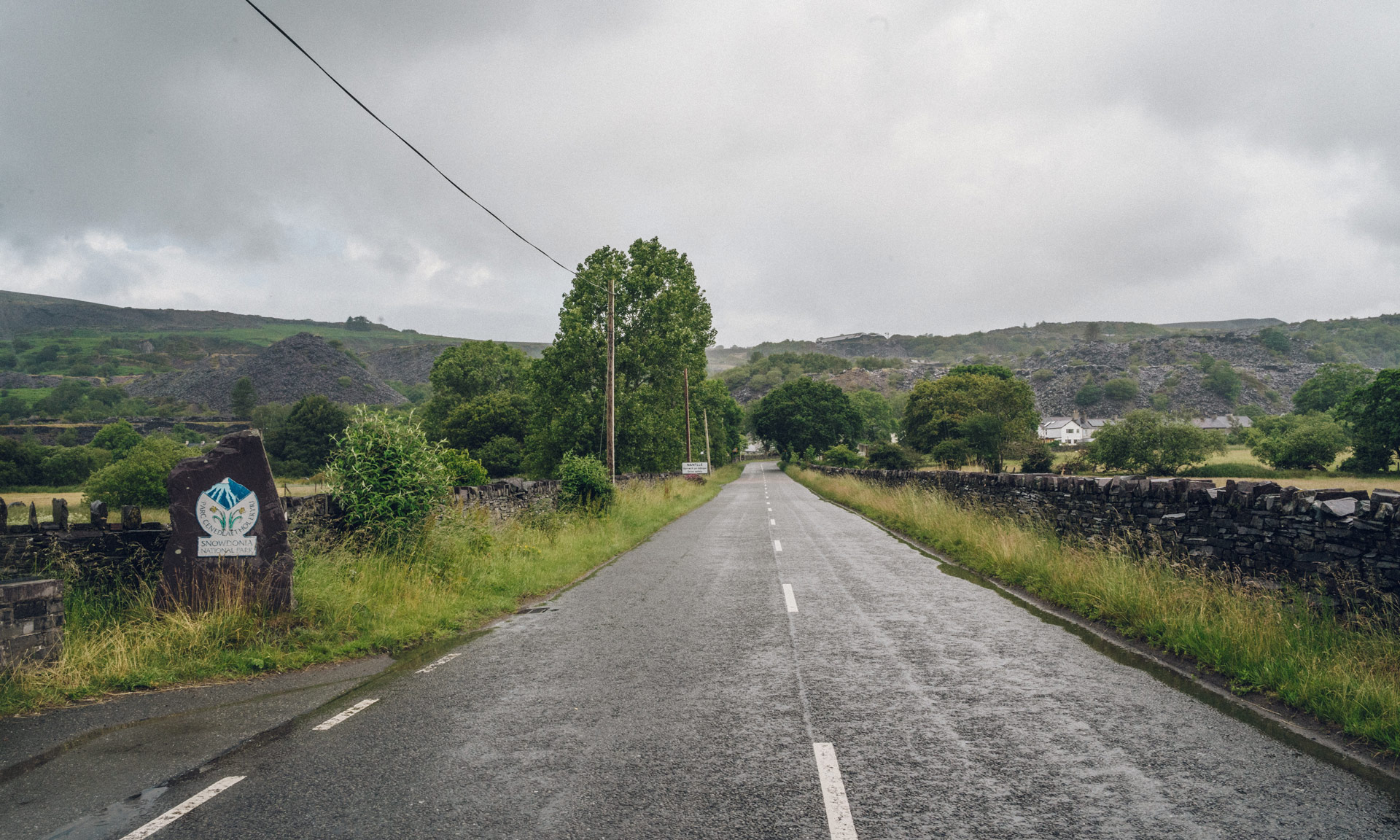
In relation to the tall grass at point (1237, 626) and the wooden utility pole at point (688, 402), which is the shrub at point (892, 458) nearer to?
the wooden utility pole at point (688, 402)

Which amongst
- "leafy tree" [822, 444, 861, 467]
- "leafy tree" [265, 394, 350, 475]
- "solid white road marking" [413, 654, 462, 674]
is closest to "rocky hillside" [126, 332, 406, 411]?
"leafy tree" [265, 394, 350, 475]

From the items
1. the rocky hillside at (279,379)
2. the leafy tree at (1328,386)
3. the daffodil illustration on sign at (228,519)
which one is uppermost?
the rocky hillside at (279,379)

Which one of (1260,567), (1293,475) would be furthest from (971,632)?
(1293,475)

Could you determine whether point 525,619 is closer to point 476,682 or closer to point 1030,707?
point 476,682

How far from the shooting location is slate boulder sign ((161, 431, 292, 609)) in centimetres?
698

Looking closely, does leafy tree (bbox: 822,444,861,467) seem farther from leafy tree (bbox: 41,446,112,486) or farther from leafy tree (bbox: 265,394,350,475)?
leafy tree (bbox: 41,446,112,486)

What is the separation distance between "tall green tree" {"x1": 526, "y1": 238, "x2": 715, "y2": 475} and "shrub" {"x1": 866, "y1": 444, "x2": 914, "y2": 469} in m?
27.4

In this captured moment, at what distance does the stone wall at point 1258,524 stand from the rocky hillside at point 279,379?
170812 mm

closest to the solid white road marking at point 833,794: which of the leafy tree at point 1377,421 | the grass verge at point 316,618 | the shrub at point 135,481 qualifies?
the grass verge at point 316,618

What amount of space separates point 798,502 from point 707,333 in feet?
54.5

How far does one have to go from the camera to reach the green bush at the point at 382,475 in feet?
32.8

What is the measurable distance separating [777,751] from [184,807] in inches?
129

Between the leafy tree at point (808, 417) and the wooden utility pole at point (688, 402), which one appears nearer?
the wooden utility pole at point (688, 402)

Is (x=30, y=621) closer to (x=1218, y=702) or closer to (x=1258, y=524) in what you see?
(x=1218, y=702)
